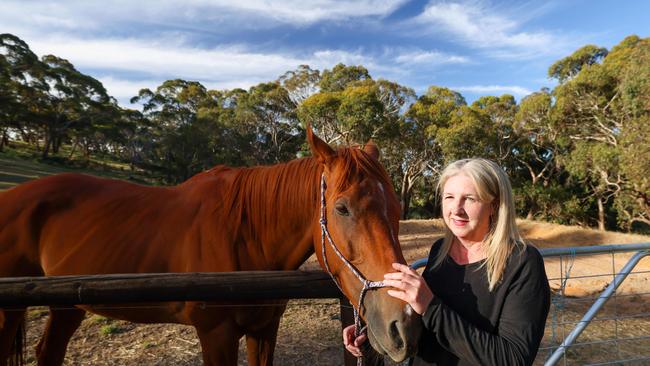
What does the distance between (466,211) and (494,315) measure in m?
0.38

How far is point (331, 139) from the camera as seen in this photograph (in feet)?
63.8

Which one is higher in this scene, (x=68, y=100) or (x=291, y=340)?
(x=68, y=100)

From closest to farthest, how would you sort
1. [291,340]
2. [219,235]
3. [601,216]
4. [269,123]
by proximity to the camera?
[219,235] < [291,340] < [601,216] < [269,123]

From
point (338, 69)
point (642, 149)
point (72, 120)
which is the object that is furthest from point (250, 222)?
point (72, 120)

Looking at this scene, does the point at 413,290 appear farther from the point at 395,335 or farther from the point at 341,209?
the point at 341,209

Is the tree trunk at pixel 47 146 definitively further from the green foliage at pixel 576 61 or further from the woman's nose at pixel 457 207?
the green foliage at pixel 576 61

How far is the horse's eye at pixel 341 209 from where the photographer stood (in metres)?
1.66

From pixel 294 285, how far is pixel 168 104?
110 ft

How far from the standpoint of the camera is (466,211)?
1363 mm

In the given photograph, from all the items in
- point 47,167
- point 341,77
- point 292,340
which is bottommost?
point 292,340

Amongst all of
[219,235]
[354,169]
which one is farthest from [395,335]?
[219,235]

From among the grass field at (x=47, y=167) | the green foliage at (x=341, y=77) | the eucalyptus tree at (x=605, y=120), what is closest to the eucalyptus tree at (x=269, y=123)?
the green foliage at (x=341, y=77)

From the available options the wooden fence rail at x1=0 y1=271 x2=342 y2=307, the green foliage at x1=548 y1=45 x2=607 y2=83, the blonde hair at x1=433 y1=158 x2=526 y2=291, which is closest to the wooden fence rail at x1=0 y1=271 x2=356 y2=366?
the wooden fence rail at x1=0 y1=271 x2=342 y2=307

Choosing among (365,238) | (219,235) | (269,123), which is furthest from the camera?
(269,123)
